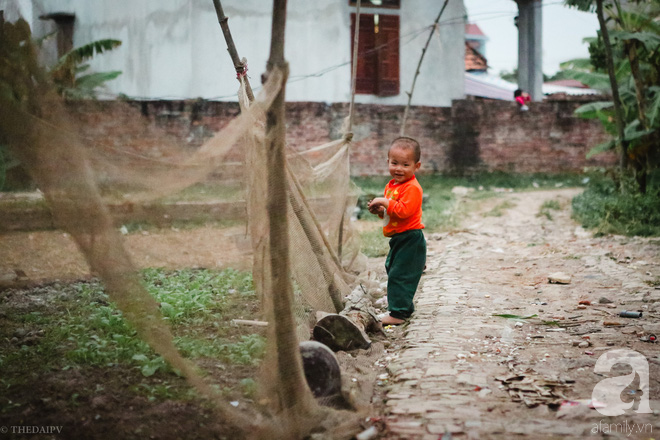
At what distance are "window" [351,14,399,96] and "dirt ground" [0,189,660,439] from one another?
8.37 m

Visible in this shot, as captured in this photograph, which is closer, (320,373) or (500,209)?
(320,373)

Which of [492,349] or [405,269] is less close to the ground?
[405,269]

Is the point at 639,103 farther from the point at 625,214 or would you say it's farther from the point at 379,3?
the point at 379,3

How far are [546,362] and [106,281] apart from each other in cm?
212

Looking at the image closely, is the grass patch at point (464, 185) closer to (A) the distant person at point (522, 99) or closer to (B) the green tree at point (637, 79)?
(A) the distant person at point (522, 99)

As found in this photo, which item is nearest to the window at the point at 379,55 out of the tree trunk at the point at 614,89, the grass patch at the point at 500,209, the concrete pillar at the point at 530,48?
the concrete pillar at the point at 530,48

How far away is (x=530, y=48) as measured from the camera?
1471cm

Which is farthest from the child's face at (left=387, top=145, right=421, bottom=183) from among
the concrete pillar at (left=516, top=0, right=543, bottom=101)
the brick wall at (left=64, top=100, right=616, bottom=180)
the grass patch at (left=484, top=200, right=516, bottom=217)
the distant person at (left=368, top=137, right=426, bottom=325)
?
the concrete pillar at (left=516, top=0, right=543, bottom=101)

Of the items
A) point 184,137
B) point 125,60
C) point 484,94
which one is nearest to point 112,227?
point 184,137

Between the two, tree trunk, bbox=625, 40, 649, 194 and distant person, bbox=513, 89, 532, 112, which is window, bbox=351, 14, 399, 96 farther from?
tree trunk, bbox=625, 40, 649, 194

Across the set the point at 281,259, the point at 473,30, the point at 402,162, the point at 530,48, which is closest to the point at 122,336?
the point at 281,259

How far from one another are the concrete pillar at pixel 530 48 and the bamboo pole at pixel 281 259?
13.9 meters

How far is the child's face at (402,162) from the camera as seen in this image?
3607 mm

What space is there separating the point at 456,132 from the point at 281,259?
449 inches
